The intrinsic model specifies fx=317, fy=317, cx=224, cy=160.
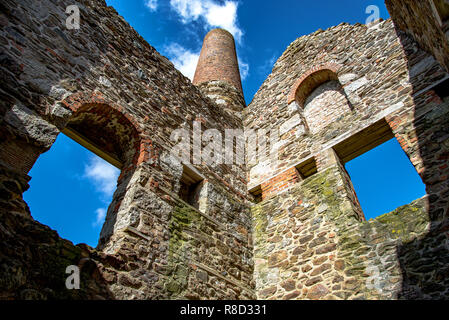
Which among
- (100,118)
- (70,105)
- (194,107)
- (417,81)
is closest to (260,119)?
(194,107)

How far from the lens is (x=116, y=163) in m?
5.30

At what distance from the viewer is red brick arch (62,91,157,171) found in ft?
14.0

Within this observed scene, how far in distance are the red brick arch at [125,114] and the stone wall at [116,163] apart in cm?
2

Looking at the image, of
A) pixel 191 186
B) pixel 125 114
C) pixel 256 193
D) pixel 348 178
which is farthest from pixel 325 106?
pixel 125 114

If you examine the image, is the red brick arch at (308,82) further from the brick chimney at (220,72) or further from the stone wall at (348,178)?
the brick chimney at (220,72)

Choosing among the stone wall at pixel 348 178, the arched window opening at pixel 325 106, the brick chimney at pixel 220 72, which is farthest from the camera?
the brick chimney at pixel 220 72

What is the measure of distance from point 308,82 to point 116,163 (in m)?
4.74

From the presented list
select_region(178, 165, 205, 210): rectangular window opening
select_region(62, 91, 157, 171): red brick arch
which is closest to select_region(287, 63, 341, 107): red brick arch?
select_region(178, 165, 205, 210): rectangular window opening

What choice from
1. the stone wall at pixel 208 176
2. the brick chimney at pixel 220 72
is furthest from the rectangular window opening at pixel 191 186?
the brick chimney at pixel 220 72

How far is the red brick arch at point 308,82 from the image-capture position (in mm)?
7252

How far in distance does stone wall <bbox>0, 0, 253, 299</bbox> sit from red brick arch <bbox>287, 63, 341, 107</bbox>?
246 centimetres

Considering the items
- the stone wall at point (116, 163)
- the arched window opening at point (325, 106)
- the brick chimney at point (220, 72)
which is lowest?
the stone wall at point (116, 163)

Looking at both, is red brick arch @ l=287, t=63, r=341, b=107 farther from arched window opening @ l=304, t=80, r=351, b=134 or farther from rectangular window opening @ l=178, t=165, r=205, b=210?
rectangular window opening @ l=178, t=165, r=205, b=210

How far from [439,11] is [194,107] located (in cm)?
451
